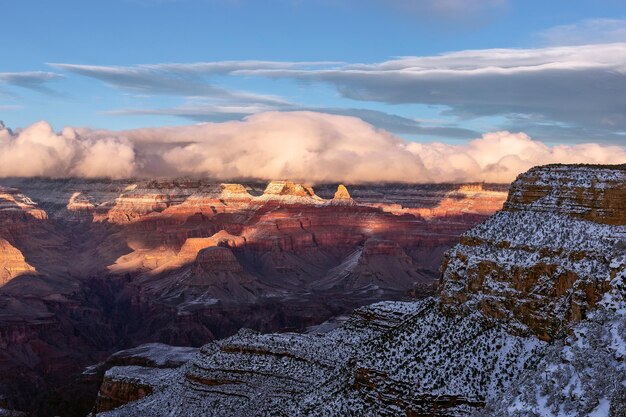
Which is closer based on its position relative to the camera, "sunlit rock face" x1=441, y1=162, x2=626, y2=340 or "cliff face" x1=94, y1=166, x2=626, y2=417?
"sunlit rock face" x1=441, y1=162, x2=626, y2=340

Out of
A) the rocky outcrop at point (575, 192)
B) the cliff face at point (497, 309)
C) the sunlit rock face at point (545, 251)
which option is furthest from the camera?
the rocky outcrop at point (575, 192)

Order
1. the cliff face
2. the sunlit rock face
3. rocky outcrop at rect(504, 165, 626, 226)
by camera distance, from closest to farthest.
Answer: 1. the sunlit rock face
2. the cliff face
3. rocky outcrop at rect(504, 165, 626, 226)

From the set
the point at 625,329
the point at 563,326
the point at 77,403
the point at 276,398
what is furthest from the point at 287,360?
the point at 77,403

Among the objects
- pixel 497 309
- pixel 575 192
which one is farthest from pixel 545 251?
pixel 575 192

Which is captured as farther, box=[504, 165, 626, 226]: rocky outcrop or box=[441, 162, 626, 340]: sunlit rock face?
box=[504, 165, 626, 226]: rocky outcrop

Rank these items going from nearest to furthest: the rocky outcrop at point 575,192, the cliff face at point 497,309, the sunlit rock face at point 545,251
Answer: the sunlit rock face at point 545,251
the cliff face at point 497,309
the rocky outcrop at point 575,192

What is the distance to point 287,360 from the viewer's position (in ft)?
334

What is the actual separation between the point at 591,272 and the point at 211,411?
52.9m

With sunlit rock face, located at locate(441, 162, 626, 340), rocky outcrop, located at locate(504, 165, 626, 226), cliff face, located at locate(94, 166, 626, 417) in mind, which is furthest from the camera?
rocky outcrop, located at locate(504, 165, 626, 226)

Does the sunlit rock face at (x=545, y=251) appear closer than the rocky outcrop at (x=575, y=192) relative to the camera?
Yes

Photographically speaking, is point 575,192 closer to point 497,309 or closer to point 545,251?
point 545,251

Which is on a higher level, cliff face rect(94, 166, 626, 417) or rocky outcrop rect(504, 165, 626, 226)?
rocky outcrop rect(504, 165, 626, 226)

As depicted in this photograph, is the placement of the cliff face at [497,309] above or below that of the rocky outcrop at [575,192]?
below

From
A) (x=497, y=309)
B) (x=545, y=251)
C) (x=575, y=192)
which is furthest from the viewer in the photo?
(x=575, y=192)
